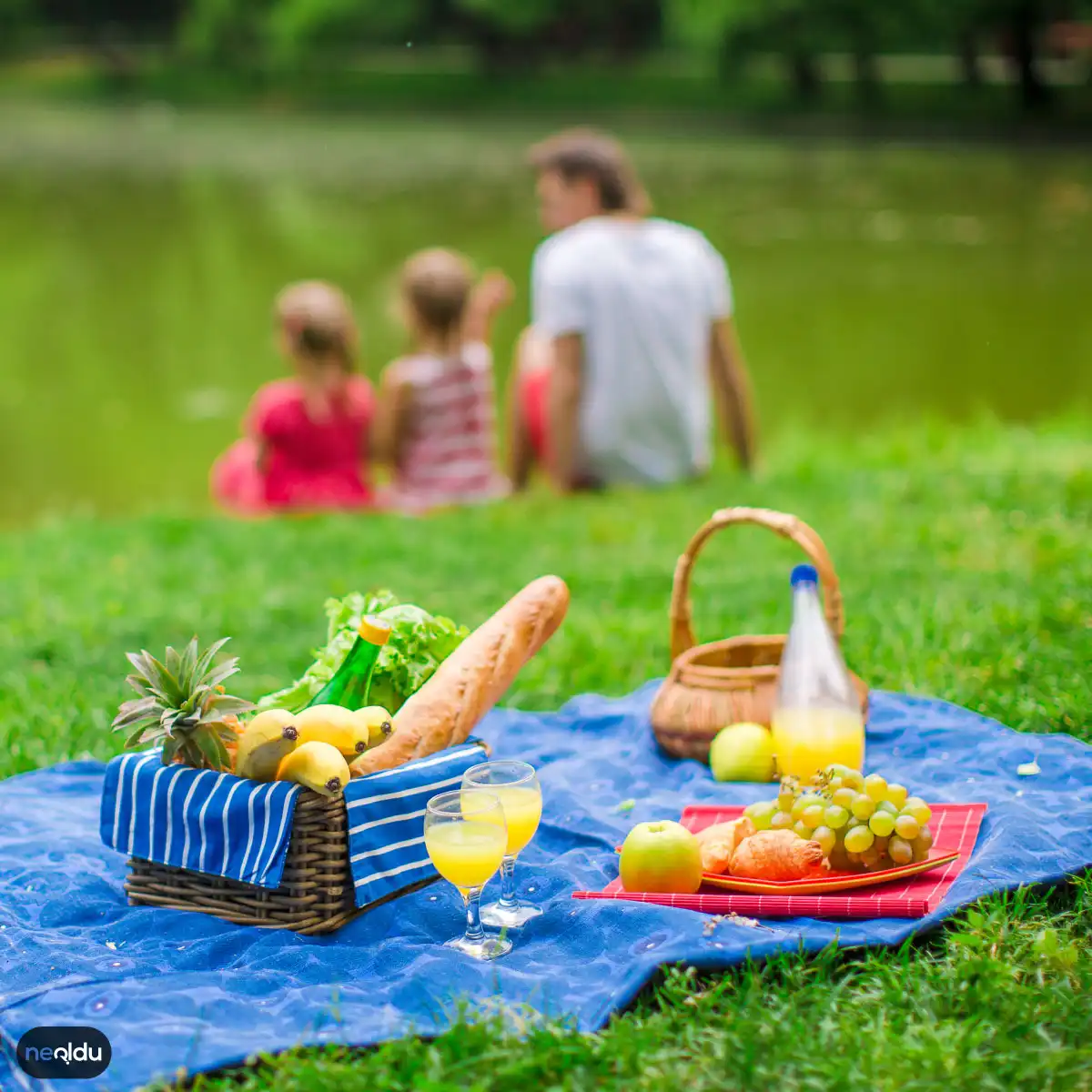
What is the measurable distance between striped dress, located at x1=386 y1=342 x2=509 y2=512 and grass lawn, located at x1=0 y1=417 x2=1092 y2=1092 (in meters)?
0.43

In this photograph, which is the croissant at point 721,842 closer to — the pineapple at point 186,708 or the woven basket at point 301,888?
the woven basket at point 301,888

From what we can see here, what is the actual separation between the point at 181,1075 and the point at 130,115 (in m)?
46.1

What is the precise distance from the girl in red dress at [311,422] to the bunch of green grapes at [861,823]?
431 cm

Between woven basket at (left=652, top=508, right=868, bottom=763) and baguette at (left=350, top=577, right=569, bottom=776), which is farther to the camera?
woven basket at (left=652, top=508, right=868, bottom=763)

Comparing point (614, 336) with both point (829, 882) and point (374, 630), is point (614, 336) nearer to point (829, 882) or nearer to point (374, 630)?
point (374, 630)

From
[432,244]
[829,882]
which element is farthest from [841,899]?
[432,244]

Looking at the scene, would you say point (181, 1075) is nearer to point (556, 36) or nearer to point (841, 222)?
point (841, 222)

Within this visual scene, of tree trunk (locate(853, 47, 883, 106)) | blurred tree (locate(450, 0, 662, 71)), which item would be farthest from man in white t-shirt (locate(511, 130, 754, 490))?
blurred tree (locate(450, 0, 662, 71))

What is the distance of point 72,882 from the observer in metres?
3.08

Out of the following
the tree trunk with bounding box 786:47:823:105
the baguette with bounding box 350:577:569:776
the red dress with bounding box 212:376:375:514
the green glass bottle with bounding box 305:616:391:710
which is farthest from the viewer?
the tree trunk with bounding box 786:47:823:105

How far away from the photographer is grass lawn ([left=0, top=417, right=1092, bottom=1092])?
Answer: 7.72 feet

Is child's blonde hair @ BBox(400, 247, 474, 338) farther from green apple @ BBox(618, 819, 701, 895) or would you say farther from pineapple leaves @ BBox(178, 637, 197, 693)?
green apple @ BBox(618, 819, 701, 895)

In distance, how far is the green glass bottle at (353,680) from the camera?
3098mm

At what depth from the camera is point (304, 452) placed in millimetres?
7145
